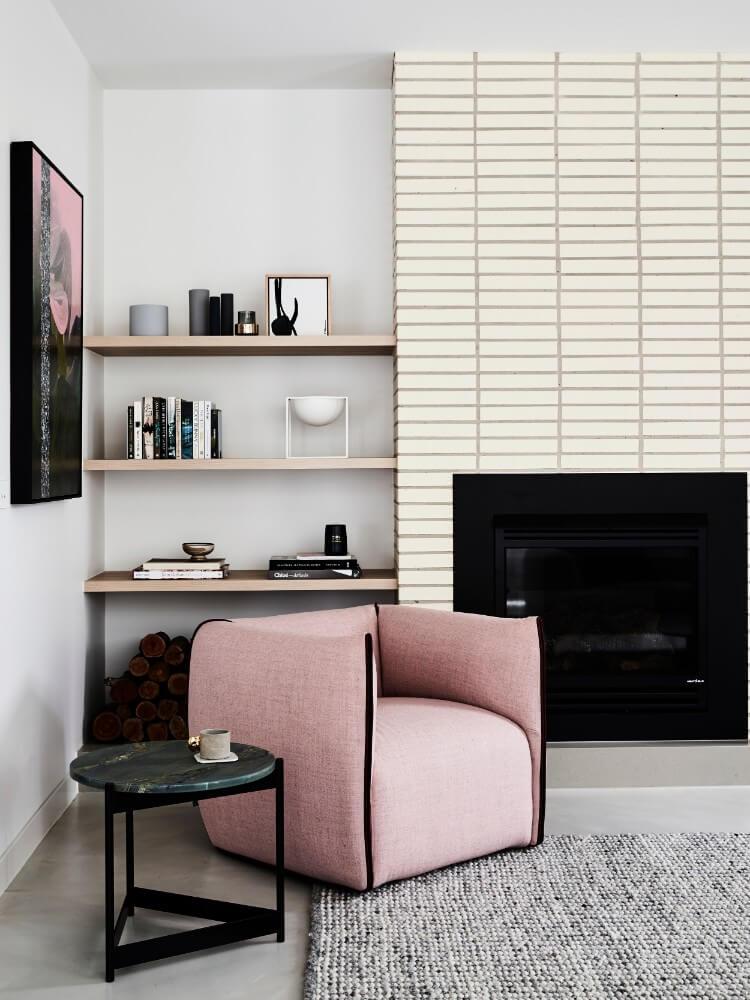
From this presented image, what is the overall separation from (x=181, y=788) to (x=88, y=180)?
2.48m

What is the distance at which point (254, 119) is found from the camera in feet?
13.7

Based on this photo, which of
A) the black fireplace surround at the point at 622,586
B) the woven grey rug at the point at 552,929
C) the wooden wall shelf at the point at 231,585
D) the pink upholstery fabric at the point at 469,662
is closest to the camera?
the woven grey rug at the point at 552,929

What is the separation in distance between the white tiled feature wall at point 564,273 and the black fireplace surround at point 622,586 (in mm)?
97

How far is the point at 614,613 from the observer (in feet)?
13.1

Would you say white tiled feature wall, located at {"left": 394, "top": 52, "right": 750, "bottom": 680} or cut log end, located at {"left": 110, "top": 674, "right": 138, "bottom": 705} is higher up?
white tiled feature wall, located at {"left": 394, "top": 52, "right": 750, "bottom": 680}

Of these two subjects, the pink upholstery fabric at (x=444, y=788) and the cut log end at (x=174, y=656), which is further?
the cut log end at (x=174, y=656)

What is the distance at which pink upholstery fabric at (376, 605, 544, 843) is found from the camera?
3.14 metres

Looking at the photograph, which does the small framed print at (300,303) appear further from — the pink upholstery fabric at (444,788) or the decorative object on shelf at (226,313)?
the pink upholstery fabric at (444,788)

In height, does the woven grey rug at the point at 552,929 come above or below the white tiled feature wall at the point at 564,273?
below

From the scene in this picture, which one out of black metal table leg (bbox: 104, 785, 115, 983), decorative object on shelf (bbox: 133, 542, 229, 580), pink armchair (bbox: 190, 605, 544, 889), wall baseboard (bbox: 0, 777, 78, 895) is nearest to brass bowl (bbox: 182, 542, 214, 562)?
decorative object on shelf (bbox: 133, 542, 229, 580)

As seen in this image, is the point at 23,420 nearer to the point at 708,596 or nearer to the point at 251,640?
the point at 251,640

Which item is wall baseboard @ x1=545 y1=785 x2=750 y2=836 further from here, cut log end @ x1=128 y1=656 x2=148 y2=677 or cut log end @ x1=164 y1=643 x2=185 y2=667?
cut log end @ x1=128 y1=656 x2=148 y2=677

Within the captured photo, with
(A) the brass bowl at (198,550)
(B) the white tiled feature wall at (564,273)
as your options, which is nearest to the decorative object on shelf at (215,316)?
(B) the white tiled feature wall at (564,273)

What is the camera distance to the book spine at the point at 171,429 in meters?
3.93
